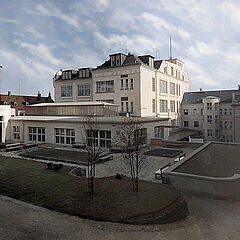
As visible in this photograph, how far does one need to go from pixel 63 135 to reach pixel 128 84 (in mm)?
14698

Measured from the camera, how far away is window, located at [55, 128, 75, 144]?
32.1 meters

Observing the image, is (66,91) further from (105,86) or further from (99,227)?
(99,227)

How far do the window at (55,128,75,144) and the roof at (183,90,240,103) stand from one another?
34705 mm

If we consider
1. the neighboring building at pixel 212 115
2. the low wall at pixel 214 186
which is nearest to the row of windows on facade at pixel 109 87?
the neighboring building at pixel 212 115

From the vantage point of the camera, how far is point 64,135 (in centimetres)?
3272

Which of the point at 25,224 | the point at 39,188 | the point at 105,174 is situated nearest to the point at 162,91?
the point at 105,174

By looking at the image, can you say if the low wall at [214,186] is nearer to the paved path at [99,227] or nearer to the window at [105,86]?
the paved path at [99,227]

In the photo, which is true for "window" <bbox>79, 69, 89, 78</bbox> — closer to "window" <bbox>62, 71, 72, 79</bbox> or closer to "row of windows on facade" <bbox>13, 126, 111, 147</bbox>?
"window" <bbox>62, 71, 72, 79</bbox>

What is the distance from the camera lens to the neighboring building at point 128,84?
41938 millimetres

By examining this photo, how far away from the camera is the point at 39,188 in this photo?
14039mm

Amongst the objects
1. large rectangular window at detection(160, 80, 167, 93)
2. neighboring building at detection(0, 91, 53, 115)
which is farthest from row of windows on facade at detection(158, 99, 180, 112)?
neighboring building at detection(0, 91, 53, 115)

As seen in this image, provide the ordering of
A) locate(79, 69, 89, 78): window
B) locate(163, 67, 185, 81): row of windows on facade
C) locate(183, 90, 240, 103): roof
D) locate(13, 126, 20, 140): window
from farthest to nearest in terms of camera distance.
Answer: locate(183, 90, 240, 103): roof → locate(163, 67, 185, 81): row of windows on facade → locate(79, 69, 89, 78): window → locate(13, 126, 20, 140): window

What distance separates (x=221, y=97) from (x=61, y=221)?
55273 millimetres

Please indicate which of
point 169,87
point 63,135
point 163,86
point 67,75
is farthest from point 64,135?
point 169,87
